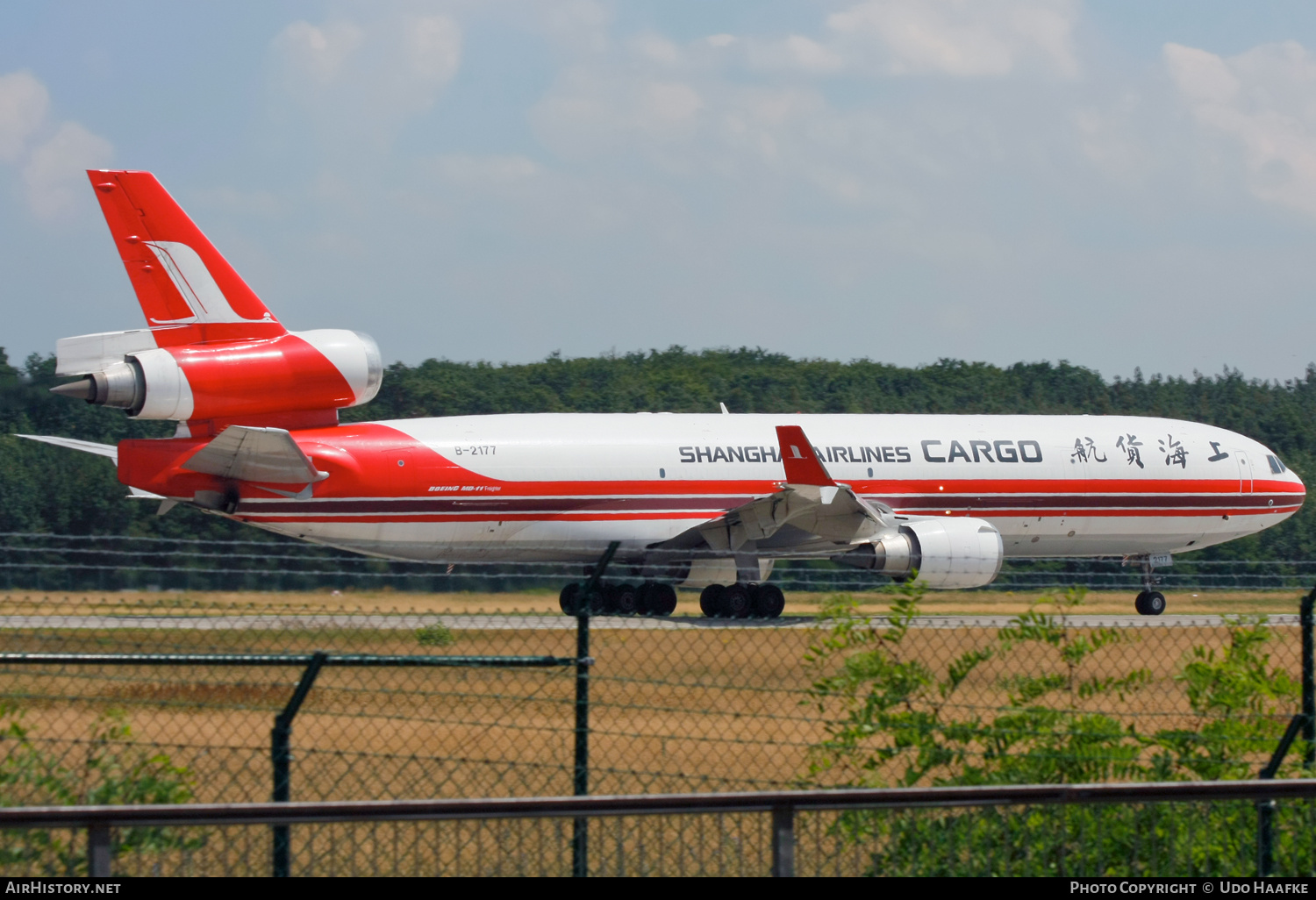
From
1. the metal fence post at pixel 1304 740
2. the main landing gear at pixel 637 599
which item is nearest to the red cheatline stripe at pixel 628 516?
the main landing gear at pixel 637 599

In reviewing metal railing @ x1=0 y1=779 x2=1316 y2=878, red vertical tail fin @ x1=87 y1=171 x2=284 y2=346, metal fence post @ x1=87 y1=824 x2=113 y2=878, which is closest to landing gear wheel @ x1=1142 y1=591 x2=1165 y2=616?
red vertical tail fin @ x1=87 y1=171 x2=284 y2=346

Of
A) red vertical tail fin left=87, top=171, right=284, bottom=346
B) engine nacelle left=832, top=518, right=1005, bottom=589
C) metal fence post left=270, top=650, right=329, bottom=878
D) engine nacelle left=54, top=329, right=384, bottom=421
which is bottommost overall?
metal fence post left=270, top=650, right=329, bottom=878

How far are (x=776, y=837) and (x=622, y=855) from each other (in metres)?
1.08

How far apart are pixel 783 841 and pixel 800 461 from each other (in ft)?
57.4

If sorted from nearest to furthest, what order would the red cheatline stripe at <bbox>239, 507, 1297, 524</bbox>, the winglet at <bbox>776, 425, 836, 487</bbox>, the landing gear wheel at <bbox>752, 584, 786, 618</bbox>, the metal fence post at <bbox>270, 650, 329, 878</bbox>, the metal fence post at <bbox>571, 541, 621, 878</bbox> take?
the metal fence post at <bbox>270, 650, 329, 878</bbox> < the metal fence post at <bbox>571, 541, 621, 878</bbox> < the red cheatline stripe at <bbox>239, 507, 1297, 524</bbox> < the winglet at <bbox>776, 425, 836, 487</bbox> < the landing gear wheel at <bbox>752, 584, 786, 618</bbox>

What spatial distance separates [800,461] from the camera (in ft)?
77.3

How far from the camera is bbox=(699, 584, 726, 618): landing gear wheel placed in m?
24.1

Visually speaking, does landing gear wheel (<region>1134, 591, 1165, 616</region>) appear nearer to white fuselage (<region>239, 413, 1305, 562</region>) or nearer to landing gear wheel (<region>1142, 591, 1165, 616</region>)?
landing gear wheel (<region>1142, 591, 1165, 616</region>)

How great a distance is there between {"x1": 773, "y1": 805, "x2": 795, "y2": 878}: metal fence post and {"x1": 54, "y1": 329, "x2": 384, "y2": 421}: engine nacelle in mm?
15837

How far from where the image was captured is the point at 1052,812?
782 cm

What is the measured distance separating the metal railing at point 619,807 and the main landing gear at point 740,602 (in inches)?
669

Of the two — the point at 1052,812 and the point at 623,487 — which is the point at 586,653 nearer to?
the point at 1052,812

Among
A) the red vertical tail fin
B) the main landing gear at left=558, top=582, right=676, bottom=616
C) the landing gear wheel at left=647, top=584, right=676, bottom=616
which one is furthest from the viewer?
the landing gear wheel at left=647, top=584, right=676, bottom=616

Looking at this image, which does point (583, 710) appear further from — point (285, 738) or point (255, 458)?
point (255, 458)
